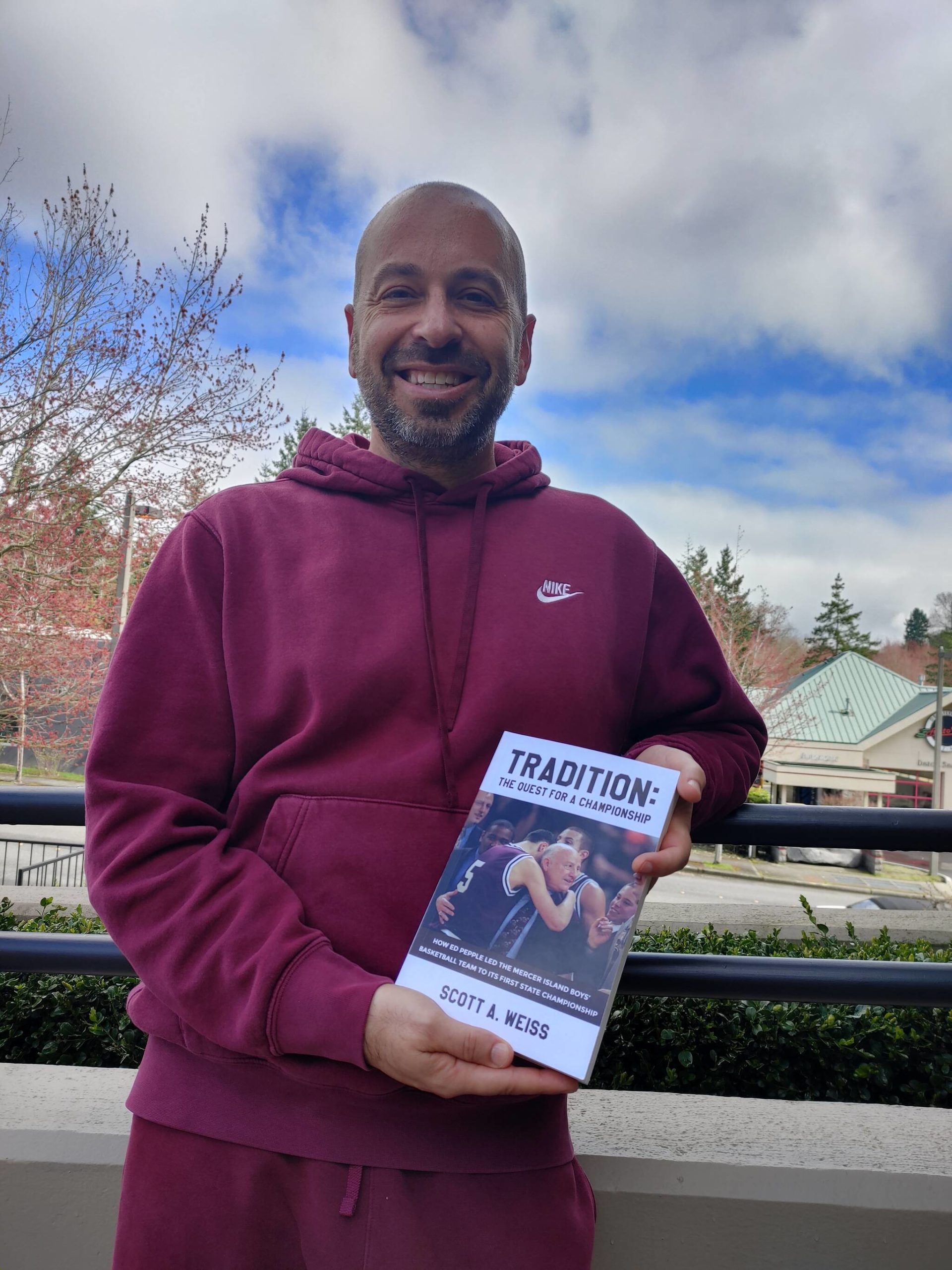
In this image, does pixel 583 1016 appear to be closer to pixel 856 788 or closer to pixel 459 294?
pixel 459 294

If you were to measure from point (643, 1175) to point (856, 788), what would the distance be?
3822 centimetres

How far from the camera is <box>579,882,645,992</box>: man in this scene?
1.21m

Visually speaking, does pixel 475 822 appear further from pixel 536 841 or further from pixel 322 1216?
pixel 322 1216

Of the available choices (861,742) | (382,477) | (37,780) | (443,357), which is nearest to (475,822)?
(382,477)

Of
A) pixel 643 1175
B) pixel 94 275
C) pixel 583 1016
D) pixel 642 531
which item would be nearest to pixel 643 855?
pixel 583 1016

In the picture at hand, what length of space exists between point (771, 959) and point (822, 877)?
1067 inches

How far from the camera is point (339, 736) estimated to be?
150 cm

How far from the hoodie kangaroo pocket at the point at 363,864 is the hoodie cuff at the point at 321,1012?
0.11 metres

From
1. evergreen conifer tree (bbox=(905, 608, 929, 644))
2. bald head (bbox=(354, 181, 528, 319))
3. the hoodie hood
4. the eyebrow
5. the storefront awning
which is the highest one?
evergreen conifer tree (bbox=(905, 608, 929, 644))

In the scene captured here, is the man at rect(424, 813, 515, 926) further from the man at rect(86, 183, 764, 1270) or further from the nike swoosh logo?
the nike swoosh logo

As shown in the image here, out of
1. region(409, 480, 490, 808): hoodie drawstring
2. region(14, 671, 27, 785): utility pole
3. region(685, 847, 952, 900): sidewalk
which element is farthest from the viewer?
region(685, 847, 952, 900): sidewalk

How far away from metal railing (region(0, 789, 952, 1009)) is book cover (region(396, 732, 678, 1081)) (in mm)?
490

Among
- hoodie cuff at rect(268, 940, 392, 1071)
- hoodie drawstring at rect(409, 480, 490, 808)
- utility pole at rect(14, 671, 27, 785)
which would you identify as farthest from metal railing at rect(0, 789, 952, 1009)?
utility pole at rect(14, 671, 27, 785)

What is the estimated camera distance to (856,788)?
36.2 m
